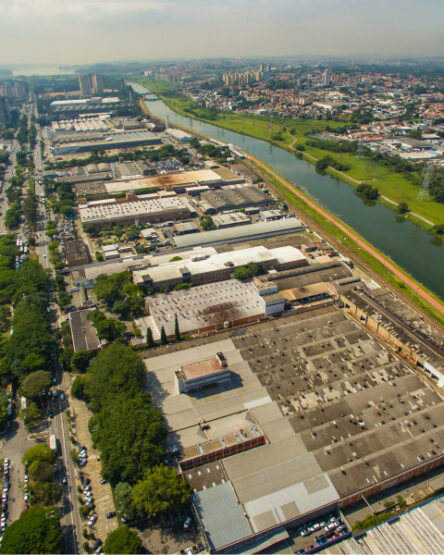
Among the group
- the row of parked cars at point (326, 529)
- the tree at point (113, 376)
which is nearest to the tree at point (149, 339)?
the tree at point (113, 376)

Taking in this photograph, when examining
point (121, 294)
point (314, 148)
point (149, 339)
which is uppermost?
point (314, 148)

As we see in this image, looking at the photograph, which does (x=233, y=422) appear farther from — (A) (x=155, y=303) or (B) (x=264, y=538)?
(A) (x=155, y=303)

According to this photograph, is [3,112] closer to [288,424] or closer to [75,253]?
[75,253]

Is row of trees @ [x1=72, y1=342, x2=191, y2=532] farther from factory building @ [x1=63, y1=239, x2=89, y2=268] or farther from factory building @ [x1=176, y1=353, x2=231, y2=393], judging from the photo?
factory building @ [x1=63, y1=239, x2=89, y2=268]

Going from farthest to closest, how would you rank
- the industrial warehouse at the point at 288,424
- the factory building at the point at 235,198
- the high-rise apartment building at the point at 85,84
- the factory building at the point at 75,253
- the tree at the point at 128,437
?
the high-rise apartment building at the point at 85,84
the factory building at the point at 235,198
the factory building at the point at 75,253
the tree at the point at 128,437
the industrial warehouse at the point at 288,424

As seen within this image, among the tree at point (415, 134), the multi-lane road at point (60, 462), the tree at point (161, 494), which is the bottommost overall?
the multi-lane road at point (60, 462)

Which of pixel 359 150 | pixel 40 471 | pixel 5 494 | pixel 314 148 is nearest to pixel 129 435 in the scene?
pixel 40 471

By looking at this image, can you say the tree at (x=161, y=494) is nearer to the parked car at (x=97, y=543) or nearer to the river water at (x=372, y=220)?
the parked car at (x=97, y=543)
